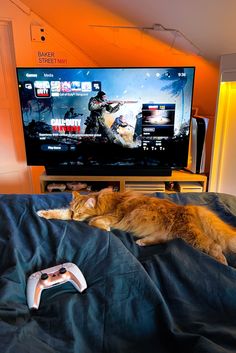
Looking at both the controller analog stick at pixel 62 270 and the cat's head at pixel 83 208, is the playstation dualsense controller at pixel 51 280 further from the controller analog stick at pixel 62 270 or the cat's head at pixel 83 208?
the cat's head at pixel 83 208

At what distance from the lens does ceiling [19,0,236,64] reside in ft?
5.10

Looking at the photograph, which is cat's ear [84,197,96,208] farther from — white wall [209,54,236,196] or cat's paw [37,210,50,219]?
white wall [209,54,236,196]

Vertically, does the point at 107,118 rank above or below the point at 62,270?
above

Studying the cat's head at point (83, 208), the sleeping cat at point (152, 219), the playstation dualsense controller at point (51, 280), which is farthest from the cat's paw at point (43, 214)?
the playstation dualsense controller at point (51, 280)

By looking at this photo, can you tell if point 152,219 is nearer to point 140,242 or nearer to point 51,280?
point 140,242

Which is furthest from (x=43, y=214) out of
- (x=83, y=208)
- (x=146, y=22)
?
(x=146, y=22)

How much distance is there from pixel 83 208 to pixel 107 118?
1120 millimetres

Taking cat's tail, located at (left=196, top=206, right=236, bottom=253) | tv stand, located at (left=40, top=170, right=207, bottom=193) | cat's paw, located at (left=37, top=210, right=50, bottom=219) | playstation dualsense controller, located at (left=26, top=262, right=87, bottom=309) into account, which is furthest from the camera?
tv stand, located at (left=40, top=170, right=207, bottom=193)

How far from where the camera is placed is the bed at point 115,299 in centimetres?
54

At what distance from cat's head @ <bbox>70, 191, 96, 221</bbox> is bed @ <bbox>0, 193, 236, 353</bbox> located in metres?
0.18

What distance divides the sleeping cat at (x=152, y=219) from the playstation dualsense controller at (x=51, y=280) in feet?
0.99

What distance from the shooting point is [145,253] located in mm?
898

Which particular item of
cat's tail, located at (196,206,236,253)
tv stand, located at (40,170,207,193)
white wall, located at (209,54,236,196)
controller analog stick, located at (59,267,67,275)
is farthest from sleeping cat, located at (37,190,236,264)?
white wall, located at (209,54,236,196)

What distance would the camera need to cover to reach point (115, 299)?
639 millimetres
